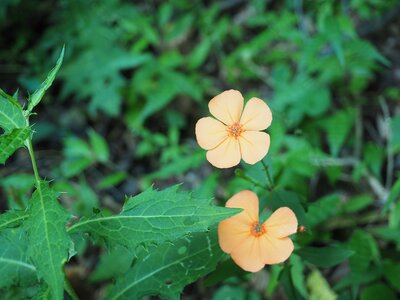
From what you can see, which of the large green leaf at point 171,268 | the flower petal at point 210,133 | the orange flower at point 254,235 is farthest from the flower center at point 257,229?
the flower petal at point 210,133

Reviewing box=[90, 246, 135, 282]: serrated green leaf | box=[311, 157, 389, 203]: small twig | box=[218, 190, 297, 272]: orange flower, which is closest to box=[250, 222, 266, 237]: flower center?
box=[218, 190, 297, 272]: orange flower

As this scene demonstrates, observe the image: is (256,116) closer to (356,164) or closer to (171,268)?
(171,268)

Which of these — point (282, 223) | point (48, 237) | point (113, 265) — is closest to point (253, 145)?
point (282, 223)

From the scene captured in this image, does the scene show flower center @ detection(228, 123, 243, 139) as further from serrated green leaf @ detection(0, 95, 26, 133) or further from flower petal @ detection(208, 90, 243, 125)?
serrated green leaf @ detection(0, 95, 26, 133)

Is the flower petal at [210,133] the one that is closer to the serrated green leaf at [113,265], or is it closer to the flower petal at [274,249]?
the flower petal at [274,249]

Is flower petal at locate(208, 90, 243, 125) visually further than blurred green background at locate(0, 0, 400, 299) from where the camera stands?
No

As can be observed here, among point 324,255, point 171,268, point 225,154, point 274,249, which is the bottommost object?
point 324,255
